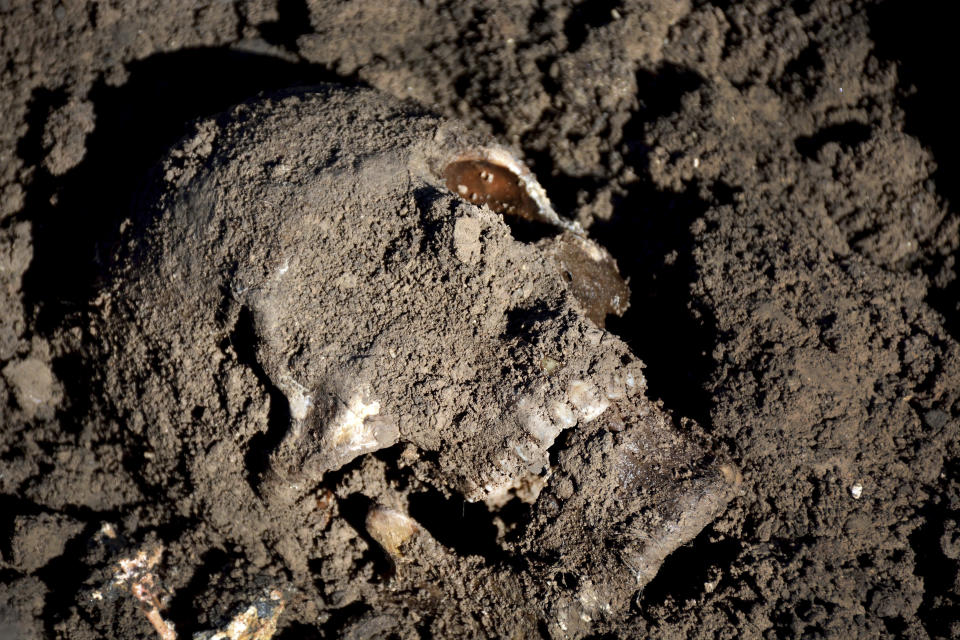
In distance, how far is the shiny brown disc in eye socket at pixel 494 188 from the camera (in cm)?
241

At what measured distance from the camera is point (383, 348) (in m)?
2.06

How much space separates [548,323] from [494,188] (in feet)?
2.01

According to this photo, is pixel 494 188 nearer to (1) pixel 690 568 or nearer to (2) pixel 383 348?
(2) pixel 383 348

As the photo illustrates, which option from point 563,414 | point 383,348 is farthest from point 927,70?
point 383,348

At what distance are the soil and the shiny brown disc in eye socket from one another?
0.25 meters

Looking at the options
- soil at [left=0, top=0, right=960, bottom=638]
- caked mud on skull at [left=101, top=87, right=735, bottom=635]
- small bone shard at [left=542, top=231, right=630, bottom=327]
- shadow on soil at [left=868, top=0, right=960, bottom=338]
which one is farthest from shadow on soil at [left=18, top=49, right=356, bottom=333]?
shadow on soil at [left=868, top=0, right=960, bottom=338]

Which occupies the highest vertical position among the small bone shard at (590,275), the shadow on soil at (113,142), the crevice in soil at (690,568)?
the shadow on soil at (113,142)

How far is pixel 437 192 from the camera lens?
2.22 metres

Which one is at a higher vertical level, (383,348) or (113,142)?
(113,142)

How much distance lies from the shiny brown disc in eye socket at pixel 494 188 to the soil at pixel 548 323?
0.82 ft

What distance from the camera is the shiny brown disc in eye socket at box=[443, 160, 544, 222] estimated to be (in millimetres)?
2414

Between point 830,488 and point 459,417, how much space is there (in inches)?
48.1

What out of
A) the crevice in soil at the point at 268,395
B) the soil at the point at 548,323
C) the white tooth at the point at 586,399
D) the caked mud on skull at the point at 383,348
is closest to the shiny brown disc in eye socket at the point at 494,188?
the caked mud on skull at the point at 383,348

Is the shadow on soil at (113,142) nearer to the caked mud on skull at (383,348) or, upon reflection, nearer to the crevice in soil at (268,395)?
the caked mud on skull at (383,348)
